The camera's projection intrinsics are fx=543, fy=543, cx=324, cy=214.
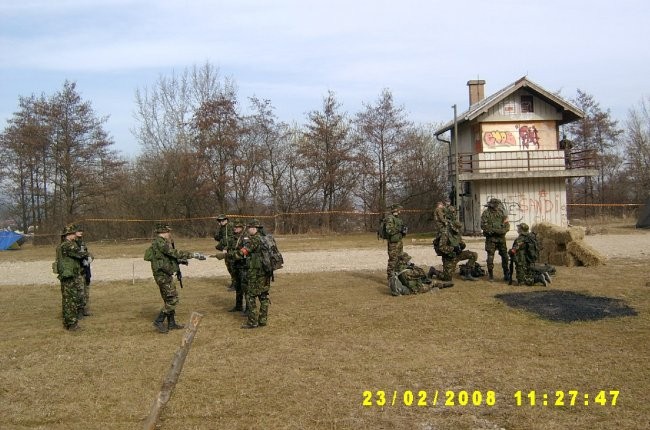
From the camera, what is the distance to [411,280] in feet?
40.2

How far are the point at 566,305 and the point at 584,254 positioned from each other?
6.09m

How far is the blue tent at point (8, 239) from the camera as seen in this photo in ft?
106

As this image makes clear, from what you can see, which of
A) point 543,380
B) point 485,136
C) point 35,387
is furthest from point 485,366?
point 485,136

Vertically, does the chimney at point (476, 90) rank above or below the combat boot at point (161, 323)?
above

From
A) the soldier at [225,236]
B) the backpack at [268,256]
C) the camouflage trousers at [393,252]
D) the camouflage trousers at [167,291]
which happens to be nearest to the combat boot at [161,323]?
the camouflage trousers at [167,291]

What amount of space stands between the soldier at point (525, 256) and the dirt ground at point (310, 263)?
15.3 feet

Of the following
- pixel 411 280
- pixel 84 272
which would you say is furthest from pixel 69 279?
pixel 411 280

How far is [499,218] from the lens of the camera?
13.5m

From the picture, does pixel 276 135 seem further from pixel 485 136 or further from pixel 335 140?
pixel 485 136

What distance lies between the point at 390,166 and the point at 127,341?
3086 centimetres

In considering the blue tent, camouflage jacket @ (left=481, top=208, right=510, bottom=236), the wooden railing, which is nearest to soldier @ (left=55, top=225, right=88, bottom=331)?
camouflage jacket @ (left=481, top=208, right=510, bottom=236)

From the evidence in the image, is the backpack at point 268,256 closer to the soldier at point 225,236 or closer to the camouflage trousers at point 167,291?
the camouflage trousers at point 167,291

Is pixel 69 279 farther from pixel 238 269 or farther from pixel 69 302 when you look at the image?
pixel 238 269

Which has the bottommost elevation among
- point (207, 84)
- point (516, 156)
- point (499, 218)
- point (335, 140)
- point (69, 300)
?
point (69, 300)
